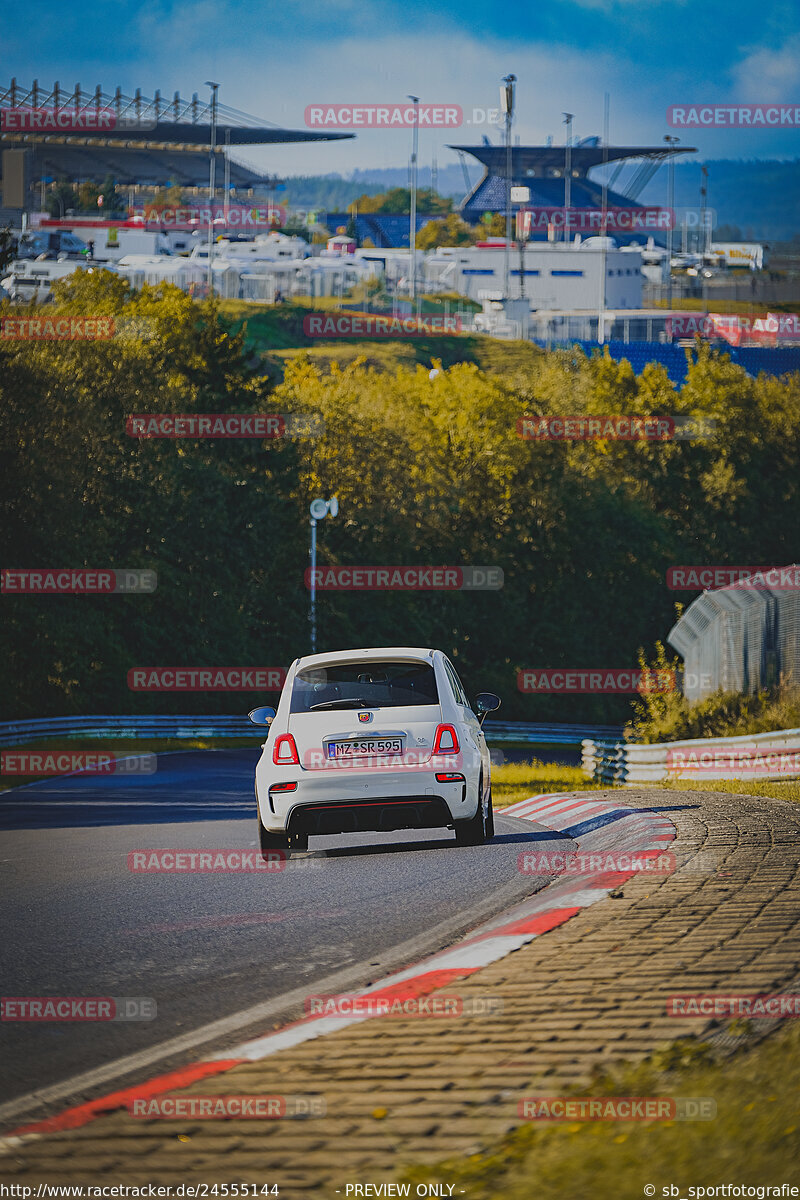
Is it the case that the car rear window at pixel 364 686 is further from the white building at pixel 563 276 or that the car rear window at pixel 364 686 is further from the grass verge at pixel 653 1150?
the white building at pixel 563 276

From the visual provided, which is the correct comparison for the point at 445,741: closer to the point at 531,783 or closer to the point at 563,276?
the point at 531,783

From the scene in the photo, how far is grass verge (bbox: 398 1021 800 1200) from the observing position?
189 inches

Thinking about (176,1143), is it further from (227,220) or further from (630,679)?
A: (227,220)

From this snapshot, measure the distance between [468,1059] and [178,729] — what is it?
4118 cm

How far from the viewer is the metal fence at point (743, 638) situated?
23.4 meters

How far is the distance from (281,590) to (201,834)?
45993mm

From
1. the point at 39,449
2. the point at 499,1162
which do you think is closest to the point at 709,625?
the point at 499,1162

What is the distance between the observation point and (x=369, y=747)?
1244 centimetres

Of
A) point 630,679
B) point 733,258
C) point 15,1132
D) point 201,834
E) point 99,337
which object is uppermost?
point 733,258

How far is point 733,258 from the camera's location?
19788cm

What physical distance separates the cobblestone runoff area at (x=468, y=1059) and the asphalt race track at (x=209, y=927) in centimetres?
67

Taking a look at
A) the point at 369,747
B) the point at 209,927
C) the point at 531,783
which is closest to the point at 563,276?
the point at 531,783

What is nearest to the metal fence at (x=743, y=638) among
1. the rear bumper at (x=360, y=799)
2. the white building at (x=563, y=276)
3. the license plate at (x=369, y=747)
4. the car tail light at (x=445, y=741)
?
the car tail light at (x=445, y=741)

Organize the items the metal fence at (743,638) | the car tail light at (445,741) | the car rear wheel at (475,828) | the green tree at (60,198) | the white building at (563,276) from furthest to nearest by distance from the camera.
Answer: the green tree at (60,198) → the white building at (563,276) → the metal fence at (743,638) → the car rear wheel at (475,828) → the car tail light at (445,741)
